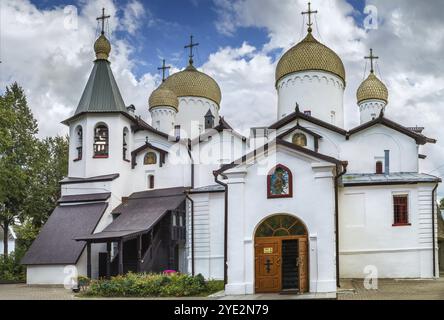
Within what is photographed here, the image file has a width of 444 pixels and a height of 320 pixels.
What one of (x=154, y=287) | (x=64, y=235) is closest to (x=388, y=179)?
(x=154, y=287)

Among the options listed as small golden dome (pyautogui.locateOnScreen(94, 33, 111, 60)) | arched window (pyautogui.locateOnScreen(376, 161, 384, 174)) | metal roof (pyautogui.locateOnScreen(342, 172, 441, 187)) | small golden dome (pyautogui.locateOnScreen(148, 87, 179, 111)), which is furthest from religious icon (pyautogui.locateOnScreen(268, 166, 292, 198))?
small golden dome (pyautogui.locateOnScreen(148, 87, 179, 111))

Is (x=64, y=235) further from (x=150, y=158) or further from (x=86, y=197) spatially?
(x=150, y=158)

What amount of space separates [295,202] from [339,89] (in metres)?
13.8

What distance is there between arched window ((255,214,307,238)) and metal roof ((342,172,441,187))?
21.0 feet

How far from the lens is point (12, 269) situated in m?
30.3

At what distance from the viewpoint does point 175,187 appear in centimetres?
2992

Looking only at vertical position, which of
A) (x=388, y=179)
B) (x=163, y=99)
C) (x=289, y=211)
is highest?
(x=163, y=99)

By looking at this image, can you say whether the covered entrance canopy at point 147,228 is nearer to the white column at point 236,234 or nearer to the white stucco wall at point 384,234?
the white column at point 236,234

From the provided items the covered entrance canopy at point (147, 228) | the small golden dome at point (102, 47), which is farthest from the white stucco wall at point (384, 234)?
the small golden dome at point (102, 47)

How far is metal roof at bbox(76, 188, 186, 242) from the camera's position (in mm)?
24875

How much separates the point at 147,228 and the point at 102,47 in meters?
11.7

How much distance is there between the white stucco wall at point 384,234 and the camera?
23.6 metres

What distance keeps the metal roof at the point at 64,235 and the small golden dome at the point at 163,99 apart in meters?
8.23
